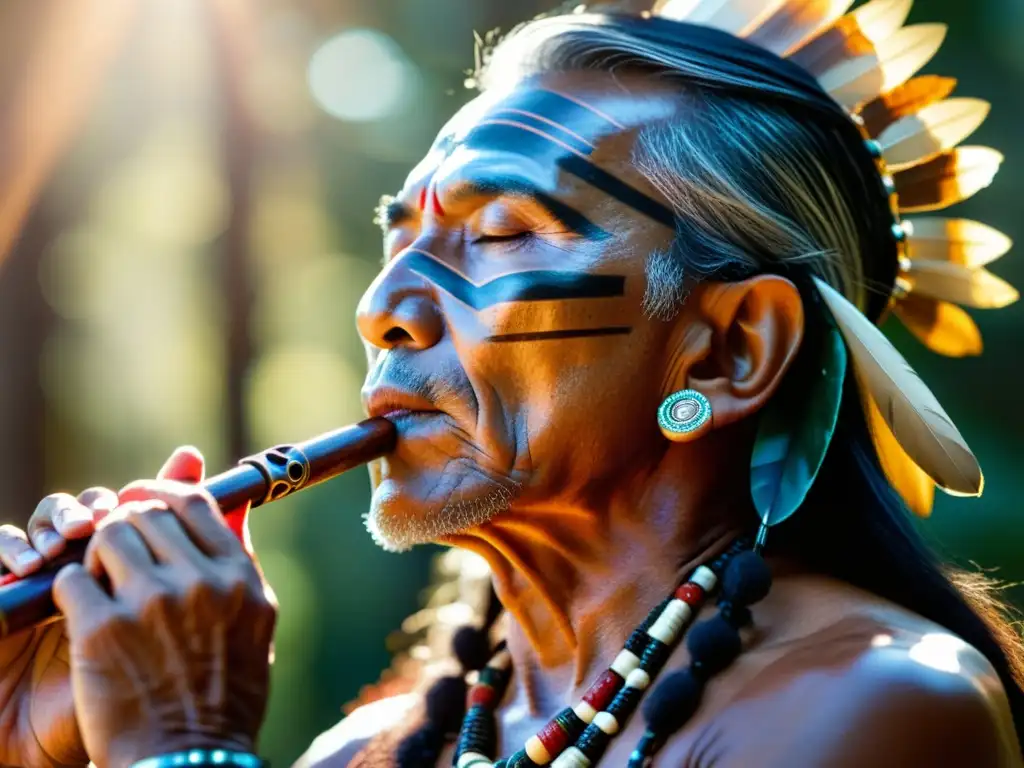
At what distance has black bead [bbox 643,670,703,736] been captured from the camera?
7.18ft

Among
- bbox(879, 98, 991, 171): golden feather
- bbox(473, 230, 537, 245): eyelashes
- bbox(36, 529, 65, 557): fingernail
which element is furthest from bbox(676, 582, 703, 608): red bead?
bbox(879, 98, 991, 171): golden feather

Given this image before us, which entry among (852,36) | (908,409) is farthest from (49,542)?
(852,36)

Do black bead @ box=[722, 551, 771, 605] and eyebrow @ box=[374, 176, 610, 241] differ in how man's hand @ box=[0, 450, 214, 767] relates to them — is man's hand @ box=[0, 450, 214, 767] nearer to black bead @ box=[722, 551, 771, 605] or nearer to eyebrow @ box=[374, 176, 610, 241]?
eyebrow @ box=[374, 176, 610, 241]

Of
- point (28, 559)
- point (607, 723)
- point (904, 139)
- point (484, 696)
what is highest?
point (904, 139)

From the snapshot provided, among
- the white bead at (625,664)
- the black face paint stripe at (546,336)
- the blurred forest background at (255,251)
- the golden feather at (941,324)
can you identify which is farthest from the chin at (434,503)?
the blurred forest background at (255,251)

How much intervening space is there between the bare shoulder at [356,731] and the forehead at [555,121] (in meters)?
1.14

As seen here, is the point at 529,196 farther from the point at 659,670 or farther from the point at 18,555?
the point at 18,555

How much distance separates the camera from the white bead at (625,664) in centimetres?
238

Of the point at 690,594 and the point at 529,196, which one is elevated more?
the point at 529,196

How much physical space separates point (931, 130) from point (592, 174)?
1.11 meters

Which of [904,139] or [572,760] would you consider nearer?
[572,760]

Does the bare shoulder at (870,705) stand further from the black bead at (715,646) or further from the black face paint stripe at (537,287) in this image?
the black face paint stripe at (537,287)

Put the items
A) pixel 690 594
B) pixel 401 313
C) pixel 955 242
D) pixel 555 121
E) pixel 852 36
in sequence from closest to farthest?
1. pixel 690 594
2. pixel 401 313
3. pixel 555 121
4. pixel 852 36
5. pixel 955 242

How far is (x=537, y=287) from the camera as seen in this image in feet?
8.04
